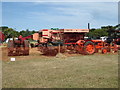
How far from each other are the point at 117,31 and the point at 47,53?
15.3 metres

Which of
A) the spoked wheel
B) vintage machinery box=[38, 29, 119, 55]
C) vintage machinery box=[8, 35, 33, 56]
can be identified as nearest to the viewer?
vintage machinery box=[8, 35, 33, 56]

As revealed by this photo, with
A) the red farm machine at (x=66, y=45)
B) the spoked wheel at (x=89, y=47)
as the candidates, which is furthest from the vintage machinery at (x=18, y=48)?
the spoked wheel at (x=89, y=47)

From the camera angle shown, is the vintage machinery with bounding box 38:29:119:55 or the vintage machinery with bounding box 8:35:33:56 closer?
the vintage machinery with bounding box 8:35:33:56

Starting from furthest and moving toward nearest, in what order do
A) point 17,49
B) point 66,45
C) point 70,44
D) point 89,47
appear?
point 70,44 < point 66,45 < point 89,47 < point 17,49

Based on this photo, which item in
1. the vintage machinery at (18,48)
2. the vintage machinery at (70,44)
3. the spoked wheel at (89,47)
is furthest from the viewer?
the spoked wheel at (89,47)

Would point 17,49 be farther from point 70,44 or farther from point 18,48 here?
point 70,44

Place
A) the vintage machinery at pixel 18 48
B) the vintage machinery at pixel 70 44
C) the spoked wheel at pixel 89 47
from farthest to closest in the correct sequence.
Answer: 1. the spoked wheel at pixel 89 47
2. the vintage machinery at pixel 70 44
3. the vintage machinery at pixel 18 48

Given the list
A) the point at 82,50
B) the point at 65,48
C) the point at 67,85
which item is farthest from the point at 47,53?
the point at 67,85

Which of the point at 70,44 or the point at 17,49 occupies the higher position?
the point at 70,44

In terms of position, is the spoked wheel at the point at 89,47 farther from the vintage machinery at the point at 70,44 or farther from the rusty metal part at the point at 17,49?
the rusty metal part at the point at 17,49

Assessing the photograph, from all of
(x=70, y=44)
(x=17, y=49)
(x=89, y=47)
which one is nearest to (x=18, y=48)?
(x=17, y=49)

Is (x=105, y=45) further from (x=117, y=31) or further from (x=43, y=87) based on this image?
(x=43, y=87)

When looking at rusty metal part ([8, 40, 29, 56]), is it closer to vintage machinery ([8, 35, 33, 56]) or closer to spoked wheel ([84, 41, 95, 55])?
vintage machinery ([8, 35, 33, 56])

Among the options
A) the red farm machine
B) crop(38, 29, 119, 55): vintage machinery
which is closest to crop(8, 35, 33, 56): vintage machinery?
the red farm machine
